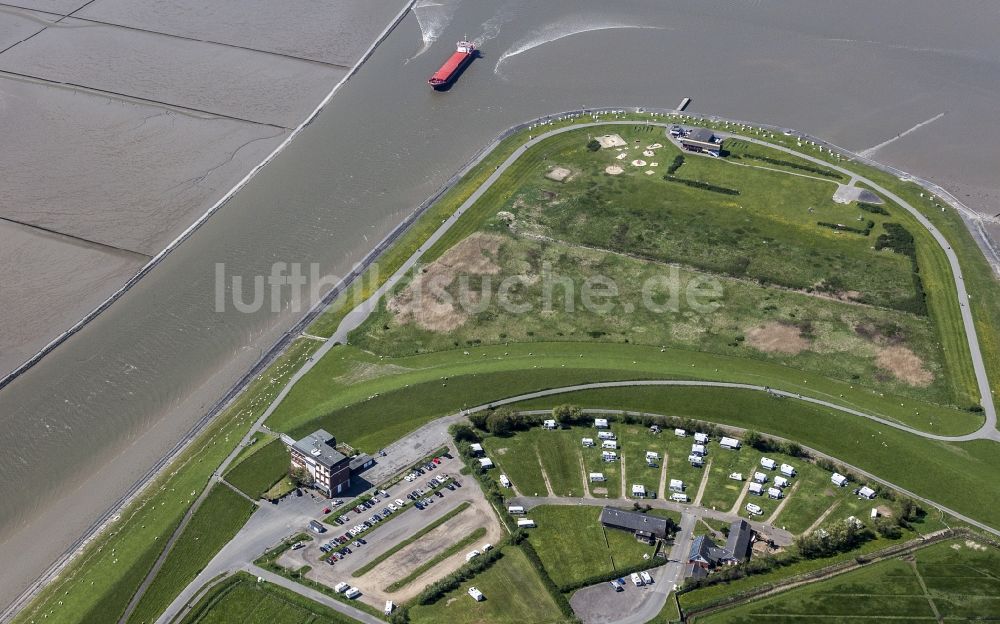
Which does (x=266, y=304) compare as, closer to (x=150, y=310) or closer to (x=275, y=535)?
(x=150, y=310)

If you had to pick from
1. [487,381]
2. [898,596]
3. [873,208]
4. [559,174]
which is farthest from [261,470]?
[873,208]

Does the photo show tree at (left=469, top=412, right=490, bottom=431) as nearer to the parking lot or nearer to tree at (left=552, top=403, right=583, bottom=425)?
the parking lot

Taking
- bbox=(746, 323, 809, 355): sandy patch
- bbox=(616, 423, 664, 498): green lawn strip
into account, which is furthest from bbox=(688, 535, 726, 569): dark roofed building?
bbox=(746, 323, 809, 355): sandy patch

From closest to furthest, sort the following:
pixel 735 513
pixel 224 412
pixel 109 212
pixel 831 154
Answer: pixel 735 513, pixel 224 412, pixel 109 212, pixel 831 154

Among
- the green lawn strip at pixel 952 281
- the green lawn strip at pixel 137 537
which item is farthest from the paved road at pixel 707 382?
the green lawn strip at pixel 137 537

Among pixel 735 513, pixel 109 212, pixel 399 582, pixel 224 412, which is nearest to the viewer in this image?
pixel 399 582

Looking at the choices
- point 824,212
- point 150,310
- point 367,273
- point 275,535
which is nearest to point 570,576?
point 275,535
